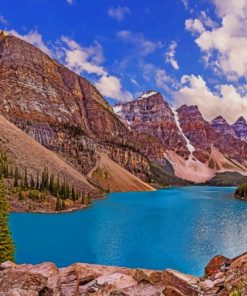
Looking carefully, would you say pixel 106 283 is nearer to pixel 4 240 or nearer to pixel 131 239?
→ pixel 4 240

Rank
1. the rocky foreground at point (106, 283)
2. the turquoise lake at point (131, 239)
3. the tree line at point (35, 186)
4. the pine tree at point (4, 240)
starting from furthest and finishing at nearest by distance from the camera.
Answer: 1. the tree line at point (35, 186)
2. the turquoise lake at point (131, 239)
3. the pine tree at point (4, 240)
4. the rocky foreground at point (106, 283)

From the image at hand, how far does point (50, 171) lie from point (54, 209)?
47.9 m

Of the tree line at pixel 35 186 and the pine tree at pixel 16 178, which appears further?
the pine tree at pixel 16 178

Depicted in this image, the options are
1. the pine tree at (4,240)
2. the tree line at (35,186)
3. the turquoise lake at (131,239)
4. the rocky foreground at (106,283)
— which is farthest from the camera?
the tree line at (35,186)

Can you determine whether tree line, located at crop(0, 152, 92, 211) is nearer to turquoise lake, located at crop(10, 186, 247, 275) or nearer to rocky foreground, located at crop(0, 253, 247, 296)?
turquoise lake, located at crop(10, 186, 247, 275)

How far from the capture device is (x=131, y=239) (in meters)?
60.5

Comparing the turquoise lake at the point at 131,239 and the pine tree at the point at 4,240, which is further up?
the pine tree at the point at 4,240

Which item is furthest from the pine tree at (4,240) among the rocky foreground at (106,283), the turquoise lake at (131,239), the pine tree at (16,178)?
the pine tree at (16,178)

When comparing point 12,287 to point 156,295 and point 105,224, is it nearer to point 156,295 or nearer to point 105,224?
point 156,295

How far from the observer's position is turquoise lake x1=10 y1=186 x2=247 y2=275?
153 ft

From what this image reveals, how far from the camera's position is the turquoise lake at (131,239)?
46.7 m

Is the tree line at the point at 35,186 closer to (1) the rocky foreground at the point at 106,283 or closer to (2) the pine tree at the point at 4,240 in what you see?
(2) the pine tree at the point at 4,240

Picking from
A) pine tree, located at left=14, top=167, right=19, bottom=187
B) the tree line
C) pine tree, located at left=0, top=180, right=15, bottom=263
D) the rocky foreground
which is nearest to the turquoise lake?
pine tree, located at left=0, top=180, right=15, bottom=263

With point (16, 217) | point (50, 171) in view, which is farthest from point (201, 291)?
point (50, 171)
